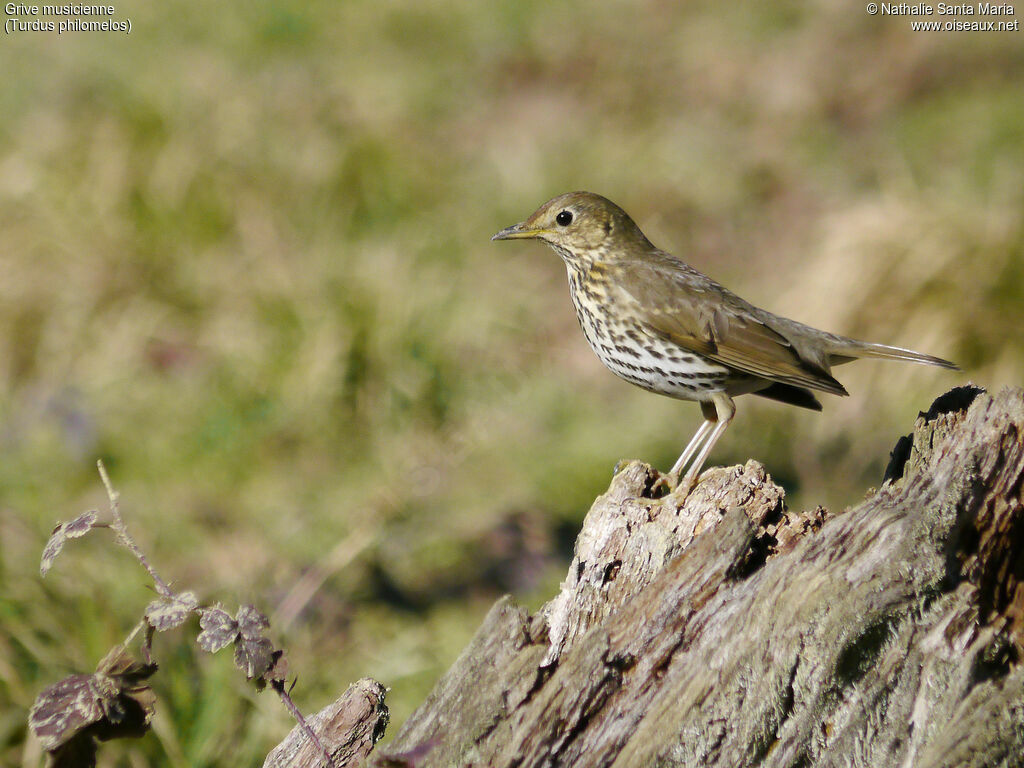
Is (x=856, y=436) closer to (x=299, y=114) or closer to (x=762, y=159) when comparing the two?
(x=762, y=159)

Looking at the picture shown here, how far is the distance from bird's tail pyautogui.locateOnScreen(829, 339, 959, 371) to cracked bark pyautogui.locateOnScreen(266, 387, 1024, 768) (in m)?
0.97

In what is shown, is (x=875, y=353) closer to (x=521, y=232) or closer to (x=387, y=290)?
(x=521, y=232)

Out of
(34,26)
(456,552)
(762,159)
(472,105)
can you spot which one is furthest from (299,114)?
(456,552)

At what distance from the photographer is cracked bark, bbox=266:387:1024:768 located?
243 cm

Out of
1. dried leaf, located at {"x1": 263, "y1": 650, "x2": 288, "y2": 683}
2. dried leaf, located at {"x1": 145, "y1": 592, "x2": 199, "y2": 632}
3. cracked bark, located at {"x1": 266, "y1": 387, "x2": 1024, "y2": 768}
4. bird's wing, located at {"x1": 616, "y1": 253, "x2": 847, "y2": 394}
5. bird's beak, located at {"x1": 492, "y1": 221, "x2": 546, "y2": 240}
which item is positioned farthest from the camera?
bird's beak, located at {"x1": 492, "y1": 221, "x2": 546, "y2": 240}

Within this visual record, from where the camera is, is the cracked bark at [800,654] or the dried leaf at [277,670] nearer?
the dried leaf at [277,670]

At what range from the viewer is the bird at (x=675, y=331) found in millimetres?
3910

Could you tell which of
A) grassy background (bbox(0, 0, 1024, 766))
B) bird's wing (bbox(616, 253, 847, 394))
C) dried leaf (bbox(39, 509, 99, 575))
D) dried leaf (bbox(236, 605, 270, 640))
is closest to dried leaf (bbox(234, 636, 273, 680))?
dried leaf (bbox(236, 605, 270, 640))

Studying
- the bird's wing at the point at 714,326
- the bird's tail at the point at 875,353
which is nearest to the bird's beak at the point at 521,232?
the bird's wing at the point at 714,326

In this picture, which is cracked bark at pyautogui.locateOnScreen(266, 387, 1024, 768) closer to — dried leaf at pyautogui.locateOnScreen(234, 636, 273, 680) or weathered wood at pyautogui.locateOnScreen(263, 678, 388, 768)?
weathered wood at pyautogui.locateOnScreen(263, 678, 388, 768)

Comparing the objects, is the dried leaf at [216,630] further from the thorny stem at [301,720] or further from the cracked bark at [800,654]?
the cracked bark at [800,654]

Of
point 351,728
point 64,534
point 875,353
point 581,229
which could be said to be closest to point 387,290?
point 581,229

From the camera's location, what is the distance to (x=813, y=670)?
243 centimetres

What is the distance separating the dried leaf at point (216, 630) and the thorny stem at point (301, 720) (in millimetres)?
148
